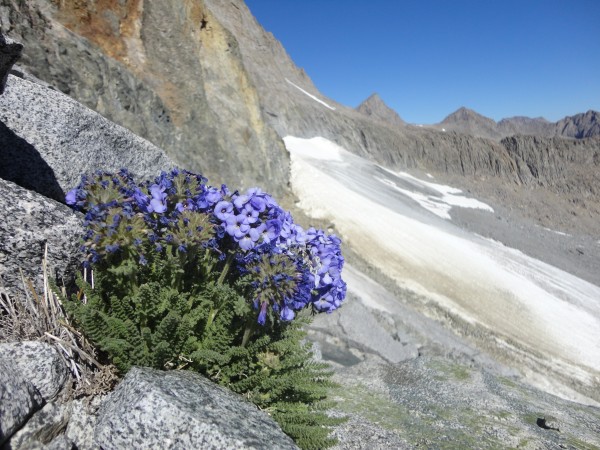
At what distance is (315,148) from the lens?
221 ft

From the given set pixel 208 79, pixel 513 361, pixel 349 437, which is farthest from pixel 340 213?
pixel 349 437

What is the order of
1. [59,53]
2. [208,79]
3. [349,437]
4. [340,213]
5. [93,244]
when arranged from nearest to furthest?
[93,244] < [349,437] < [59,53] < [208,79] < [340,213]

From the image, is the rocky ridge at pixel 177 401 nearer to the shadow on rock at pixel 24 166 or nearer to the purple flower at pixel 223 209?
the shadow on rock at pixel 24 166

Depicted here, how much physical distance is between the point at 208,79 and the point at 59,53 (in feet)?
40.7

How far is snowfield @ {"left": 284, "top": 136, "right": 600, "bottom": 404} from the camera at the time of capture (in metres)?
22.9

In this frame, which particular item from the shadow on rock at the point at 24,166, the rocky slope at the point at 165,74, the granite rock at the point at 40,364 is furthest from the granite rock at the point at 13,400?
the rocky slope at the point at 165,74

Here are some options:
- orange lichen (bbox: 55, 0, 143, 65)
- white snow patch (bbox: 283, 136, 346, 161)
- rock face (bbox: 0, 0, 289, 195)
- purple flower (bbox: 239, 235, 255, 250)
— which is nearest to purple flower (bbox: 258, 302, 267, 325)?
purple flower (bbox: 239, 235, 255, 250)

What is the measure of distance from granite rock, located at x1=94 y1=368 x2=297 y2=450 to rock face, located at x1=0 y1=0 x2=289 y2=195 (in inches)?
430

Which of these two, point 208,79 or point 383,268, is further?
point 383,268

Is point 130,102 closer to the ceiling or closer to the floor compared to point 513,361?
closer to the ceiling

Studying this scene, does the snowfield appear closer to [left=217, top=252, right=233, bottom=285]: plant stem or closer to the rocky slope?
the rocky slope

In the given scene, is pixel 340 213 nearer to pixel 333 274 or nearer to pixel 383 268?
pixel 383 268

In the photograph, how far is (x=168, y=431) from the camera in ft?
7.79

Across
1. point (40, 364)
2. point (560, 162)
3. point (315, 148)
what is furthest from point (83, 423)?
point (560, 162)
